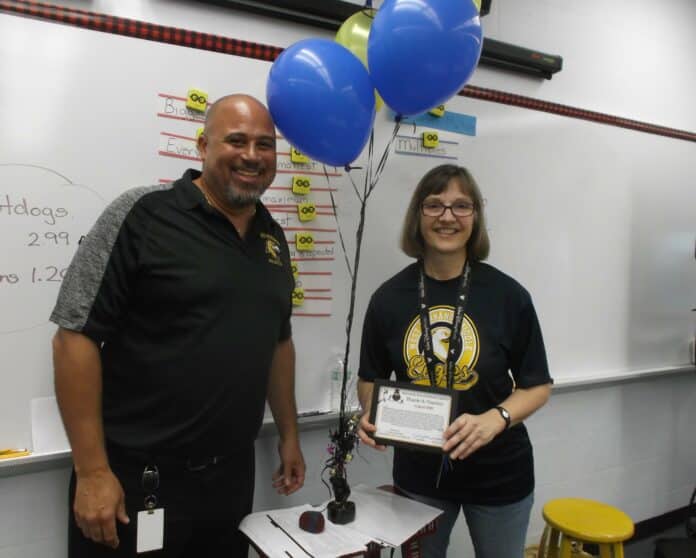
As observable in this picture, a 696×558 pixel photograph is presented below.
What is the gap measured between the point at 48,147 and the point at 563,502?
2.14m

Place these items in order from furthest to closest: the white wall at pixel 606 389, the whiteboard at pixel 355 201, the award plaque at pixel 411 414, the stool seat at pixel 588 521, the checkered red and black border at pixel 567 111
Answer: the checkered red and black border at pixel 567 111 → the white wall at pixel 606 389 → the stool seat at pixel 588 521 → the whiteboard at pixel 355 201 → the award plaque at pixel 411 414

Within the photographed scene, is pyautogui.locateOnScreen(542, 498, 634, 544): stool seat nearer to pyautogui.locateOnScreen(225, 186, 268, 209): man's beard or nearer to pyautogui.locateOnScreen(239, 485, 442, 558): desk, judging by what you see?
pyautogui.locateOnScreen(239, 485, 442, 558): desk

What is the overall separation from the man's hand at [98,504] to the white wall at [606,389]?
1.98 feet

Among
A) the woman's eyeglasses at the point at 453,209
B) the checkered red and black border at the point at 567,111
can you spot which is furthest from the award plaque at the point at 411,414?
the checkered red and black border at the point at 567,111

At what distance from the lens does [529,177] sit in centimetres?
219

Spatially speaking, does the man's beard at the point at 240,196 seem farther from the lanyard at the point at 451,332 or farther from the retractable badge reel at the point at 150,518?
the retractable badge reel at the point at 150,518

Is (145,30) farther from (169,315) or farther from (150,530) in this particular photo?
(150,530)

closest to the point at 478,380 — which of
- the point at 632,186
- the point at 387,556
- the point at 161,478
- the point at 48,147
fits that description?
the point at 161,478

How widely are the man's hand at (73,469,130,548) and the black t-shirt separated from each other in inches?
30.0

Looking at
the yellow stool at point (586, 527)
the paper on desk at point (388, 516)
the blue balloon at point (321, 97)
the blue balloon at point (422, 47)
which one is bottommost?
the yellow stool at point (586, 527)

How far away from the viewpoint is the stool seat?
177 cm

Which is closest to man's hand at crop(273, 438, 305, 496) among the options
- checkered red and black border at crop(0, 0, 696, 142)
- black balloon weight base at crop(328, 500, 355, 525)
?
black balloon weight base at crop(328, 500, 355, 525)

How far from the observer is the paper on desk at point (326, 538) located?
119 centimetres

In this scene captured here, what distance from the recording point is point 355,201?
5.97 ft
